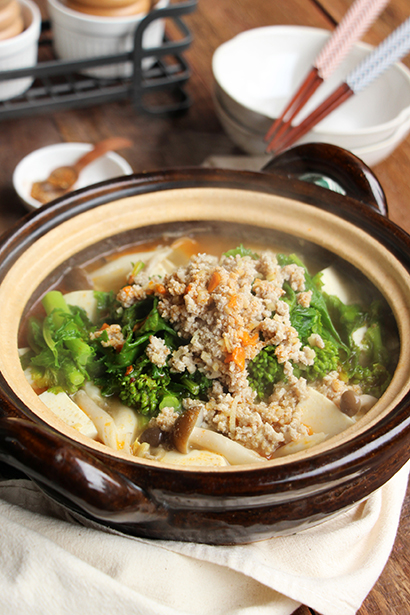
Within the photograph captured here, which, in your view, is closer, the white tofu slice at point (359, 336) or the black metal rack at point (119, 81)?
the white tofu slice at point (359, 336)

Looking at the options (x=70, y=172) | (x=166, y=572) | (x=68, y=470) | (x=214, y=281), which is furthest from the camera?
(x=70, y=172)

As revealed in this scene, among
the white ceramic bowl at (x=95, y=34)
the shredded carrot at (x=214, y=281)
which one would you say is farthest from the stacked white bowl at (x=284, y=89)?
the shredded carrot at (x=214, y=281)

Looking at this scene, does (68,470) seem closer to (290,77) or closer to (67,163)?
(67,163)

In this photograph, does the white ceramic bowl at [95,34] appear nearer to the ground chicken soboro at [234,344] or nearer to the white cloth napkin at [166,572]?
the ground chicken soboro at [234,344]

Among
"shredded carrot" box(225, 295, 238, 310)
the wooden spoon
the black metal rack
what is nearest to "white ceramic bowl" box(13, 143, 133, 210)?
the wooden spoon

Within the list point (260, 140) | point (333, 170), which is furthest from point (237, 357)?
point (260, 140)
